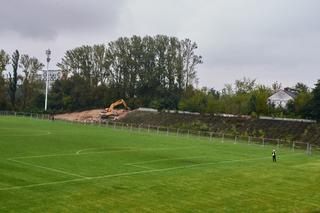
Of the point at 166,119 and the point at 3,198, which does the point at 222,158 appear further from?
the point at 166,119

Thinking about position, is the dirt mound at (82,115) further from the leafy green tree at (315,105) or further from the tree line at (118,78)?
the leafy green tree at (315,105)

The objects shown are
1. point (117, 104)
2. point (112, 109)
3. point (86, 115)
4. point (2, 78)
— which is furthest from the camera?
point (2, 78)

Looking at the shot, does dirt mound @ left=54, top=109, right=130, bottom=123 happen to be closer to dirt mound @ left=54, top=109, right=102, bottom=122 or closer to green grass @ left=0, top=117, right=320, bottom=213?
dirt mound @ left=54, top=109, right=102, bottom=122

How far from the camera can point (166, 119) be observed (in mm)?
97938

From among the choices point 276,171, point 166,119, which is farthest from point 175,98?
point 276,171

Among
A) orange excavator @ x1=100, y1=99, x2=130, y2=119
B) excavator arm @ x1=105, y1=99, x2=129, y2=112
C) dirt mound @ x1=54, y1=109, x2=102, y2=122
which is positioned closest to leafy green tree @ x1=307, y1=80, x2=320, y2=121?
orange excavator @ x1=100, y1=99, x2=130, y2=119

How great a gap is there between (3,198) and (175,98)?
91.9m

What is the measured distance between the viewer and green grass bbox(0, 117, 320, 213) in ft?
70.8

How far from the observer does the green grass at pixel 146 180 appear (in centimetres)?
2158

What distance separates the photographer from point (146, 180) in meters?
28.0

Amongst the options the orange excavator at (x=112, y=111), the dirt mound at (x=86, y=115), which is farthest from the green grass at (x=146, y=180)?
the dirt mound at (x=86, y=115)

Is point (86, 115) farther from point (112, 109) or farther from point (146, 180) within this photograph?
point (146, 180)

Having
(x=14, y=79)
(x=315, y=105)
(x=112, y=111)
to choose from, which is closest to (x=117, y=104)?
(x=112, y=111)

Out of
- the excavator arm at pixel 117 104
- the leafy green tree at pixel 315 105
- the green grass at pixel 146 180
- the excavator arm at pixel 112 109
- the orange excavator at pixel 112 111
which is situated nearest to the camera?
the green grass at pixel 146 180
